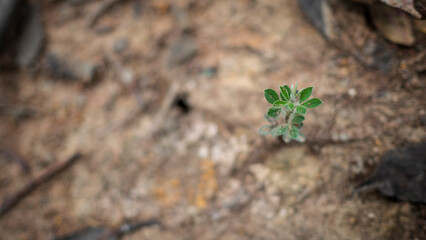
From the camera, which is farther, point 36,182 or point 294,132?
point 36,182

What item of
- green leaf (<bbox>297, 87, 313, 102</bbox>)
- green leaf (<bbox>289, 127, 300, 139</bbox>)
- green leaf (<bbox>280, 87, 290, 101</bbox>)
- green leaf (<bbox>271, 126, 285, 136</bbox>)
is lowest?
green leaf (<bbox>289, 127, 300, 139</bbox>)

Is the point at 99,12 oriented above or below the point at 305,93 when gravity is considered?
above

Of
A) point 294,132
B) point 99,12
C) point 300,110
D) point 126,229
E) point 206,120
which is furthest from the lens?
point 99,12

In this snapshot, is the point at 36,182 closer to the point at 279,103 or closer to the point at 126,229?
the point at 126,229

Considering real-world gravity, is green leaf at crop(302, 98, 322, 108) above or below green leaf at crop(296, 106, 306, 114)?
above

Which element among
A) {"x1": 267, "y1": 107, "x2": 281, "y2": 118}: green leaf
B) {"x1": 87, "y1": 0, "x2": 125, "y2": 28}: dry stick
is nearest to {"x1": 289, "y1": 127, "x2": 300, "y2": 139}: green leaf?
{"x1": 267, "y1": 107, "x2": 281, "y2": 118}: green leaf

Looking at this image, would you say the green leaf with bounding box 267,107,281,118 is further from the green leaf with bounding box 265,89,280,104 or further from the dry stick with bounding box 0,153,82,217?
the dry stick with bounding box 0,153,82,217

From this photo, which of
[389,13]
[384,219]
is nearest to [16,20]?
[389,13]

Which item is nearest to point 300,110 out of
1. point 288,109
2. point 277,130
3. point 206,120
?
point 288,109
